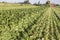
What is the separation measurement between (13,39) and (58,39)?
14.1 feet

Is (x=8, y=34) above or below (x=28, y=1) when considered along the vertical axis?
above

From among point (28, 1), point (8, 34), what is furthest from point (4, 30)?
point (28, 1)

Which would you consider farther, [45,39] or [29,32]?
[29,32]

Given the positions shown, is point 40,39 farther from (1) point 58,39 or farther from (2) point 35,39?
(1) point 58,39

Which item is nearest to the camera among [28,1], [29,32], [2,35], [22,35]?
[2,35]

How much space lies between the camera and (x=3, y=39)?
567 inches

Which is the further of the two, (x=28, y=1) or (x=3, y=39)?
(x=28, y=1)

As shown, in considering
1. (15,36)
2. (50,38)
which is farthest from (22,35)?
(50,38)

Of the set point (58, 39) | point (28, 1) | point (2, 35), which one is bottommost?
point (28, 1)

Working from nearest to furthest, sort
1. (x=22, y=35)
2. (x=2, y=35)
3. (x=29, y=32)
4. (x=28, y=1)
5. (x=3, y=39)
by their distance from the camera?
(x=3, y=39) → (x=2, y=35) → (x=22, y=35) → (x=29, y=32) → (x=28, y=1)

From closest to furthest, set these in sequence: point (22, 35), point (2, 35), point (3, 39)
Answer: point (3, 39) → point (2, 35) → point (22, 35)

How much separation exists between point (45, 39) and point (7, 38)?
119 inches

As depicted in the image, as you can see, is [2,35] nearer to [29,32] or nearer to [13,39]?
[13,39]

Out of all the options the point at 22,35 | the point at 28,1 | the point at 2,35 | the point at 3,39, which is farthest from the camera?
the point at 28,1
